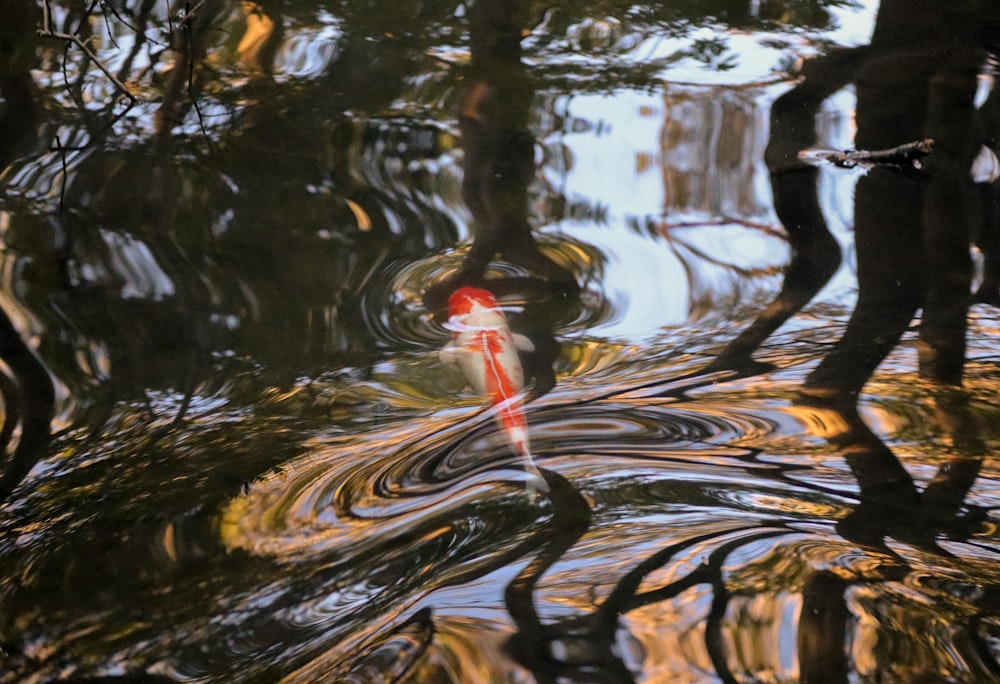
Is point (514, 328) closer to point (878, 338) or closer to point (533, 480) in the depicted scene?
point (533, 480)

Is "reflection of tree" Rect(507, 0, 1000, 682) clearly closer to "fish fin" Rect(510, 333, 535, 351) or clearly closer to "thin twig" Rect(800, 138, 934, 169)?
"thin twig" Rect(800, 138, 934, 169)

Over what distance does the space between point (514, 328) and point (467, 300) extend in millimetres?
216

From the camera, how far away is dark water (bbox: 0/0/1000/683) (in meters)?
1.92

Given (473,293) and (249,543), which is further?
(473,293)

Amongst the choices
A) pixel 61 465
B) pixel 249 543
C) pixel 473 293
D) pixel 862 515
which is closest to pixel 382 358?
pixel 473 293

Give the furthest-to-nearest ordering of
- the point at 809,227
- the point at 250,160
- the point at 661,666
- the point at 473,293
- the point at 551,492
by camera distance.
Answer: the point at 250,160
the point at 809,227
the point at 473,293
the point at 551,492
the point at 661,666

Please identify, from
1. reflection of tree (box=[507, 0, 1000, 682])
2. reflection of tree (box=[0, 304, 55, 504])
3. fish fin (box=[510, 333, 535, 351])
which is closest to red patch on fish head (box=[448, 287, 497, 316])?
fish fin (box=[510, 333, 535, 351])

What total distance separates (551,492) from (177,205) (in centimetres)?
212

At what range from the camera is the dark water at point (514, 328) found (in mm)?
1918

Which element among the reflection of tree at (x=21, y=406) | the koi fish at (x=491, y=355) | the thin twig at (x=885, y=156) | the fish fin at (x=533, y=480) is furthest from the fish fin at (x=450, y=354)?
the thin twig at (x=885, y=156)

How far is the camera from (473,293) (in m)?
3.07

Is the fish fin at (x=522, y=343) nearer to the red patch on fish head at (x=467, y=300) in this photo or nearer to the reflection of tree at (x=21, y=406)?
the red patch on fish head at (x=467, y=300)

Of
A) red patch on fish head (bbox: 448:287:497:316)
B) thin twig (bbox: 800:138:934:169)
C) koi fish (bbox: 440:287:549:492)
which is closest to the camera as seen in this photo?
koi fish (bbox: 440:287:549:492)

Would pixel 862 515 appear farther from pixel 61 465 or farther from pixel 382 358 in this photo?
pixel 61 465
